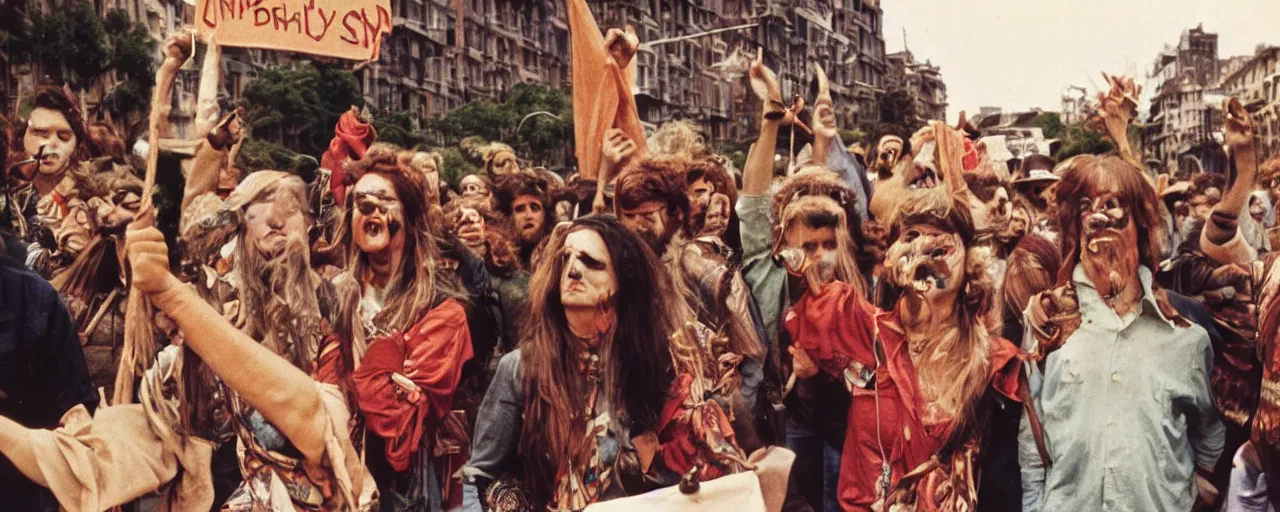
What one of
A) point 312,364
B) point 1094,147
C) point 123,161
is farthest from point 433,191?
point 1094,147

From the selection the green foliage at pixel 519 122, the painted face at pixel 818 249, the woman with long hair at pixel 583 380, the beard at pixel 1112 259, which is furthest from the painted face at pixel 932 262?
the green foliage at pixel 519 122

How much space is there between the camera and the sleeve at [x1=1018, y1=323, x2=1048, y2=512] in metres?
7.64

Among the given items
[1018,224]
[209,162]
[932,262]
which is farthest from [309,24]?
[1018,224]

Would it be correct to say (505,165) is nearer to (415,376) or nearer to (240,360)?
(415,376)

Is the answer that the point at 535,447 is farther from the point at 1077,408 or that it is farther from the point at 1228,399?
the point at 1228,399

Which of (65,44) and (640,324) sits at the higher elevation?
(65,44)

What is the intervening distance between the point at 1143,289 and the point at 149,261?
13.6ft

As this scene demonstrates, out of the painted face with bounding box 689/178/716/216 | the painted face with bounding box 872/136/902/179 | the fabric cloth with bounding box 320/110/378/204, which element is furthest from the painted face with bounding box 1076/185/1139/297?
the fabric cloth with bounding box 320/110/378/204

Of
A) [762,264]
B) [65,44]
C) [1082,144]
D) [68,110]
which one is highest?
[65,44]

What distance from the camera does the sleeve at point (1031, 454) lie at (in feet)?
25.1

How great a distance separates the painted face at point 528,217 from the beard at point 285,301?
90 centimetres

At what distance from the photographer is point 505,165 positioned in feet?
27.5

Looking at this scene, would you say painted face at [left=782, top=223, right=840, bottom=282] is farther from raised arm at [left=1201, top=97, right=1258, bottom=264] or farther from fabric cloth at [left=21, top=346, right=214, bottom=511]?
fabric cloth at [left=21, top=346, right=214, bottom=511]

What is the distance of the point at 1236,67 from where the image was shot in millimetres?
8156
